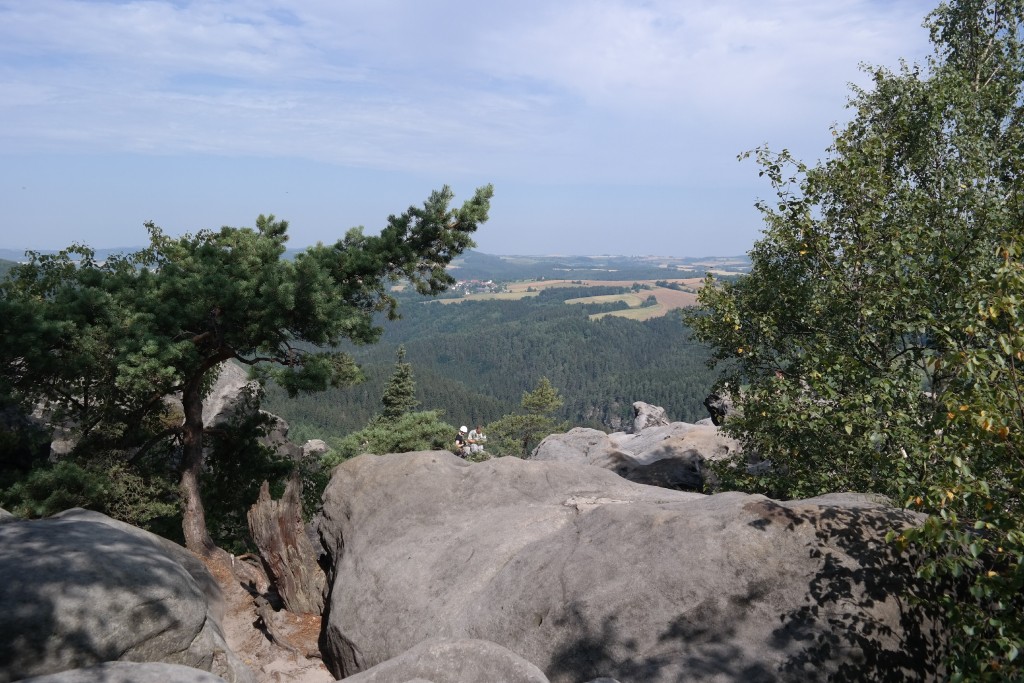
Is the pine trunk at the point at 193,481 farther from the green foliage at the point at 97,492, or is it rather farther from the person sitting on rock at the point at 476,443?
the person sitting on rock at the point at 476,443

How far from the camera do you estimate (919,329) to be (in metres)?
12.6

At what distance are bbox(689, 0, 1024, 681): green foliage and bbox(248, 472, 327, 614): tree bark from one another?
1169 centimetres

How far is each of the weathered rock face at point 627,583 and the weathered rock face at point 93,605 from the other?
11.4 ft

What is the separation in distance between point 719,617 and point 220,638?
8913mm

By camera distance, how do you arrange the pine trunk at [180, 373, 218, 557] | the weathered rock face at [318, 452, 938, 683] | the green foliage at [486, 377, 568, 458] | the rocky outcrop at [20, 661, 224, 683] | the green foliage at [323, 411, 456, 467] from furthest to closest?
the green foliage at [486, 377, 568, 458] < the green foliage at [323, 411, 456, 467] < the pine trunk at [180, 373, 218, 557] < the weathered rock face at [318, 452, 938, 683] < the rocky outcrop at [20, 661, 224, 683]

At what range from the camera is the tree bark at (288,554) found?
16250mm

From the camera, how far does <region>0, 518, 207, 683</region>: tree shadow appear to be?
921cm

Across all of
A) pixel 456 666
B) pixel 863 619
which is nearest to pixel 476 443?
pixel 863 619

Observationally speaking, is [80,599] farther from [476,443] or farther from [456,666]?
[476,443]

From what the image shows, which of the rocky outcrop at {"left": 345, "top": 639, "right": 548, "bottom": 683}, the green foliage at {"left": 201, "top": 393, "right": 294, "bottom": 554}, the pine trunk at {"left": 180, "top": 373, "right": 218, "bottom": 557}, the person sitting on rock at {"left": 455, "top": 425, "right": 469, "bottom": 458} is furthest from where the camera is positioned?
the person sitting on rock at {"left": 455, "top": 425, "right": 469, "bottom": 458}

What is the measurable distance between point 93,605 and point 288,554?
654 cm

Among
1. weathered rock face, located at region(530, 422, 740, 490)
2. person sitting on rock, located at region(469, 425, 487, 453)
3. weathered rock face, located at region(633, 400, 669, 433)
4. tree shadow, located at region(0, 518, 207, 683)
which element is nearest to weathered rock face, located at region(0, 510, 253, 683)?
tree shadow, located at region(0, 518, 207, 683)

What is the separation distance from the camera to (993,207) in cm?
1381

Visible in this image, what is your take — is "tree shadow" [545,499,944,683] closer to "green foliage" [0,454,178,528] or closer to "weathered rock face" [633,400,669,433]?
"green foliage" [0,454,178,528]
